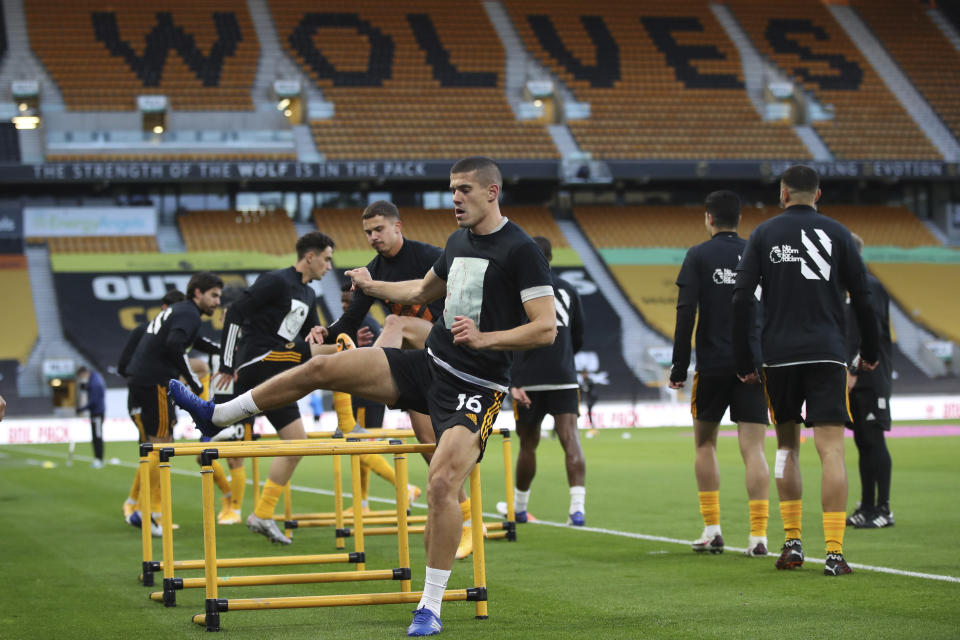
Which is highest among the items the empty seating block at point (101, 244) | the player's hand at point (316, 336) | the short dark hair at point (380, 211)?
the empty seating block at point (101, 244)

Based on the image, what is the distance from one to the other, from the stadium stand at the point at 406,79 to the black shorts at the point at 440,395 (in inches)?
1400

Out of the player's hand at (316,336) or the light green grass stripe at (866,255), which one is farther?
the light green grass stripe at (866,255)

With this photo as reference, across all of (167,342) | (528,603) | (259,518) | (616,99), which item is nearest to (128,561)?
(259,518)

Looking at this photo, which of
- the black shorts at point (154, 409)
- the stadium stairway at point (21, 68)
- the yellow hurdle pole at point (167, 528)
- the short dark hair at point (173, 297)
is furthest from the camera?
the stadium stairway at point (21, 68)

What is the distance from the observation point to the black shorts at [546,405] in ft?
34.2

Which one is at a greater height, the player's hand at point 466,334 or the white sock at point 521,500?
the player's hand at point 466,334

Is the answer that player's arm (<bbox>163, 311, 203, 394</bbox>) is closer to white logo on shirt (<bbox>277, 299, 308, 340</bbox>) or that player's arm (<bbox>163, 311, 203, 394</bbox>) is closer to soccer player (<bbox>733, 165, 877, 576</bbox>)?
white logo on shirt (<bbox>277, 299, 308, 340</bbox>)

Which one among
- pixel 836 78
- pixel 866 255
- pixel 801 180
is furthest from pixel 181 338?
pixel 836 78

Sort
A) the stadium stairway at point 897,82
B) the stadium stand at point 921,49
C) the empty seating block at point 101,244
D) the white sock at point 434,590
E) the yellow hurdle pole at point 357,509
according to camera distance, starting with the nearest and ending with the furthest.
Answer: the white sock at point 434,590
the yellow hurdle pole at point 357,509
the empty seating block at point 101,244
the stadium stairway at point 897,82
the stadium stand at point 921,49

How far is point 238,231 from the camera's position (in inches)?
1606

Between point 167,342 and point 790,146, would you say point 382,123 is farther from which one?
point 167,342

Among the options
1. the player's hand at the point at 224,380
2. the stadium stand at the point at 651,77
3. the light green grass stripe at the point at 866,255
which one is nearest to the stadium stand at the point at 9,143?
the stadium stand at the point at 651,77

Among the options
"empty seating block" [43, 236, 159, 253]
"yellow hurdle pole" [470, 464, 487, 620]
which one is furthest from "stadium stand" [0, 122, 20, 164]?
"yellow hurdle pole" [470, 464, 487, 620]

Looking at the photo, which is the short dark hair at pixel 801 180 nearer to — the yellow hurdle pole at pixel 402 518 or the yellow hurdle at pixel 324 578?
the yellow hurdle at pixel 324 578
